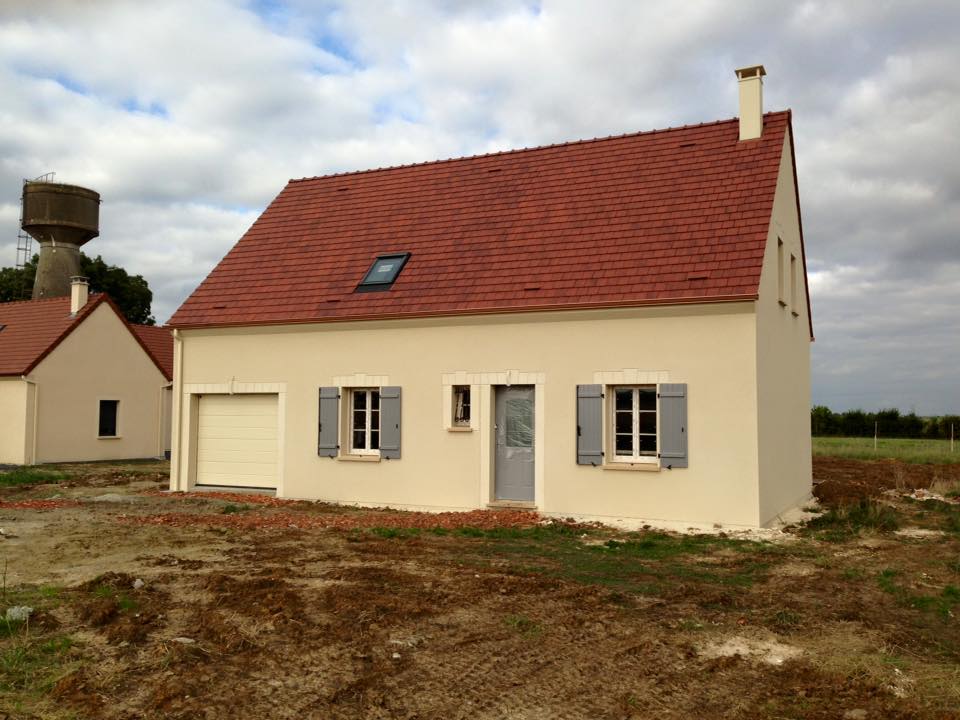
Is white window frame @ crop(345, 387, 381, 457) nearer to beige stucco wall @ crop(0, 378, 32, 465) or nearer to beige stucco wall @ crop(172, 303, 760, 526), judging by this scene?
beige stucco wall @ crop(172, 303, 760, 526)

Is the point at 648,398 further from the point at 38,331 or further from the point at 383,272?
the point at 38,331

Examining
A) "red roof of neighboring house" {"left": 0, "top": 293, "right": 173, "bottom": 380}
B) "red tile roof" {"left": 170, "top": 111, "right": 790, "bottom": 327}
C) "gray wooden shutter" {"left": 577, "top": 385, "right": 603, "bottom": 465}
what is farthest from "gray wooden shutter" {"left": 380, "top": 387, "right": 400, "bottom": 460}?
"red roof of neighboring house" {"left": 0, "top": 293, "right": 173, "bottom": 380}

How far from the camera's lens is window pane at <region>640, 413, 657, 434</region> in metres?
12.3

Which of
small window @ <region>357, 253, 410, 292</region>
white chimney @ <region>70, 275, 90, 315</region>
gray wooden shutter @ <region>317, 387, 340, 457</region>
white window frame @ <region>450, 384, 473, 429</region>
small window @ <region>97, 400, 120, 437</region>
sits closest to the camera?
white window frame @ <region>450, 384, 473, 429</region>

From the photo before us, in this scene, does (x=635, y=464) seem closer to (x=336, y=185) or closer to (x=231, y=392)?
(x=231, y=392)

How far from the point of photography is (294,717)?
4637 mm

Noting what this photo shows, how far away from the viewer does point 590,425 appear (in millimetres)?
12461

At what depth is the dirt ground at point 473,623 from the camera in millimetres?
4922

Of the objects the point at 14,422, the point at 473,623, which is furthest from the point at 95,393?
the point at 473,623

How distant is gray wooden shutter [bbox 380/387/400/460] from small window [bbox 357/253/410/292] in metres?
1.97

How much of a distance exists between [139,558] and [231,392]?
6.83 m

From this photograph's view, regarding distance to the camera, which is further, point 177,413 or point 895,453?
point 895,453

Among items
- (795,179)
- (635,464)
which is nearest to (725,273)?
(635,464)

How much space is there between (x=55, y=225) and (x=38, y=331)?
1030cm
